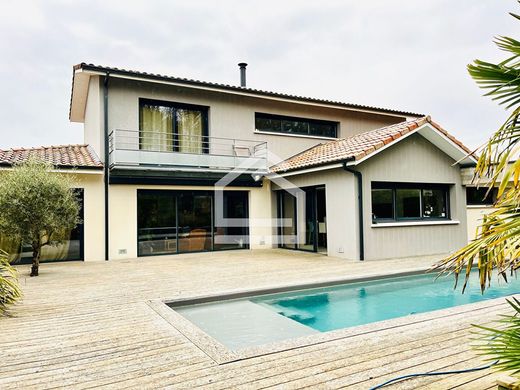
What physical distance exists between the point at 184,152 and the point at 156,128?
146 cm

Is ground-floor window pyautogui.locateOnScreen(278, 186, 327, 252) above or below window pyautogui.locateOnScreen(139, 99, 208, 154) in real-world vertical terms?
below

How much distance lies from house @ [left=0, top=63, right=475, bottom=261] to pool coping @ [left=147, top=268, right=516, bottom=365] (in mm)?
4945

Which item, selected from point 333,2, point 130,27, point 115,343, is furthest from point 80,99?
point 115,343

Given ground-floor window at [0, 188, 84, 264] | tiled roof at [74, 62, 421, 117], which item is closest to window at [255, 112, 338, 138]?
tiled roof at [74, 62, 421, 117]

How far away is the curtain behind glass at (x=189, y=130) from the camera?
1402 centimetres

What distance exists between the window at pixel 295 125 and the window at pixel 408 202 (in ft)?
18.5

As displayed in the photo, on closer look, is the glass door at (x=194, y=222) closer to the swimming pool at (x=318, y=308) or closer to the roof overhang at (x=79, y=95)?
the roof overhang at (x=79, y=95)

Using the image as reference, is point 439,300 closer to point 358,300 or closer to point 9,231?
point 358,300

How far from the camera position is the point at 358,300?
24.5 feet

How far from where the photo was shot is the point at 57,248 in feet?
39.5

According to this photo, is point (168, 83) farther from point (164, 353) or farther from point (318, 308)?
point (164, 353)

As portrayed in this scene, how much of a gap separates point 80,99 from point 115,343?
44.6 ft

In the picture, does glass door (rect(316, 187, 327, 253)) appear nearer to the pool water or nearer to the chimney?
the pool water

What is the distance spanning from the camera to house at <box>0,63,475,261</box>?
38.7ft
